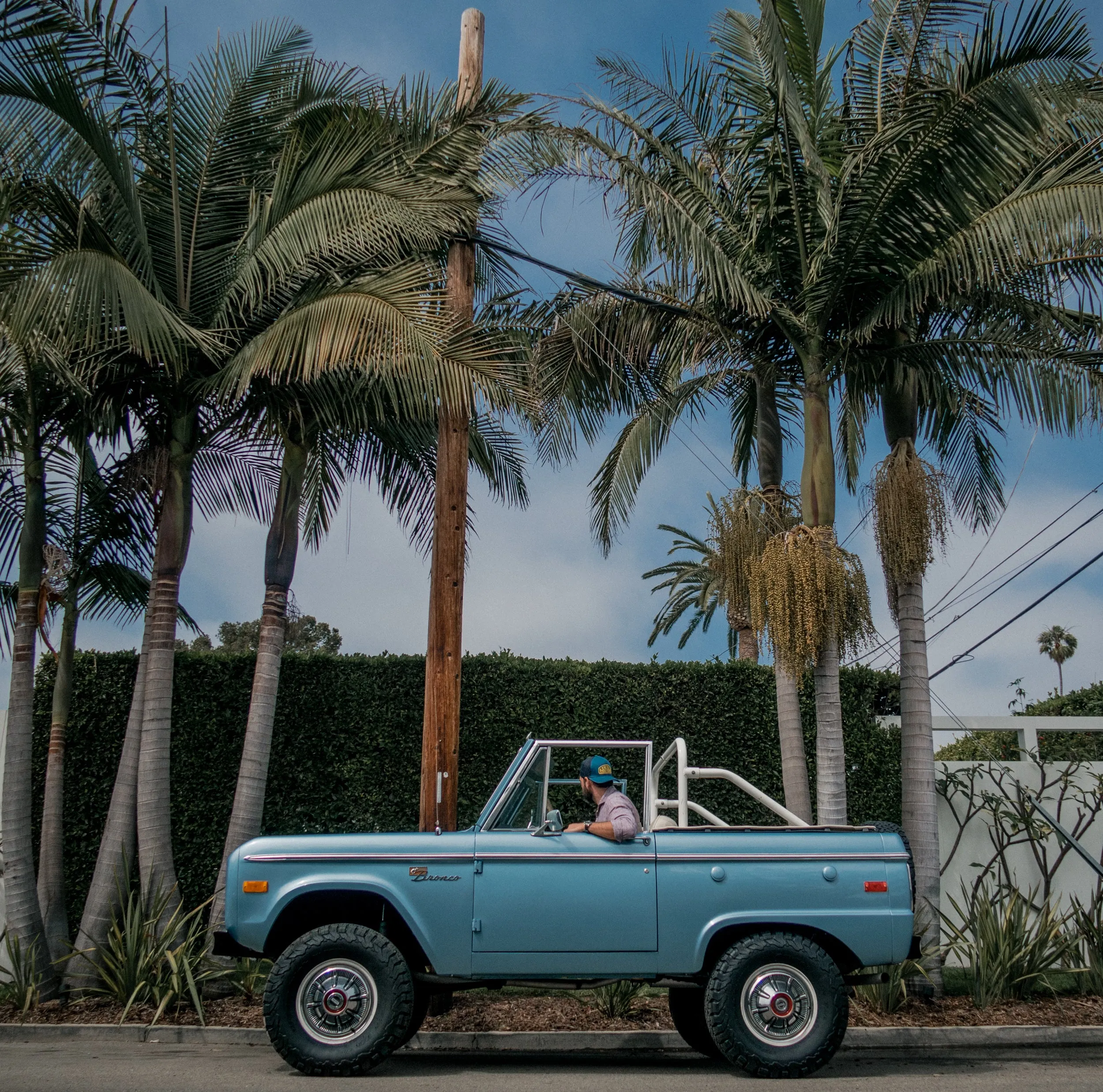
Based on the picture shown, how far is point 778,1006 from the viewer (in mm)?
6539

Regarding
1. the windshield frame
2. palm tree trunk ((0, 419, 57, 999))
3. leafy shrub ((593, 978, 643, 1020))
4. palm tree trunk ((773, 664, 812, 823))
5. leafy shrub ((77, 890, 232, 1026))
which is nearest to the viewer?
the windshield frame

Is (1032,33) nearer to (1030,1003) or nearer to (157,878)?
(1030,1003)

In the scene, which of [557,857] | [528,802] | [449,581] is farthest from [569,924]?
[449,581]

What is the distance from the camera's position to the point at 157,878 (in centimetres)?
936

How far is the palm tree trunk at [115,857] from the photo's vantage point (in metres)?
9.29

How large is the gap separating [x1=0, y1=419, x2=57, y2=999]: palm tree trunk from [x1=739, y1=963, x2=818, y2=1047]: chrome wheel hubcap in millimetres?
5927

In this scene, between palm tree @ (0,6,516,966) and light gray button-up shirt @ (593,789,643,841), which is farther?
palm tree @ (0,6,516,966)

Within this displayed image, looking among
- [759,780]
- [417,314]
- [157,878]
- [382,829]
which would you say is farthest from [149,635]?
[759,780]

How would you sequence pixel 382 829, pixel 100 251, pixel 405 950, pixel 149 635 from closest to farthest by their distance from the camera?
pixel 405 950
pixel 100 251
pixel 149 635
pixel 382 829

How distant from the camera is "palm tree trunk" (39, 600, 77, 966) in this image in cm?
994

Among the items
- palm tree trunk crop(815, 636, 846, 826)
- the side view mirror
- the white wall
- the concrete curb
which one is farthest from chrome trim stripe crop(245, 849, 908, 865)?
the white wall

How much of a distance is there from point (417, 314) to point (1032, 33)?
567cm

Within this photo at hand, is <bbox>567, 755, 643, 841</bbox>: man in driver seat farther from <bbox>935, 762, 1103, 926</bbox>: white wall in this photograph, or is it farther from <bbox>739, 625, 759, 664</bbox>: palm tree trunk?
<bbox>935, 762, 1103, 926</bbox>: white wall

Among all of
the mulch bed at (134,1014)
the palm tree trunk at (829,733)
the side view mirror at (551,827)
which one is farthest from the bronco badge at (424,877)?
the palm tree trunk at (829,733)
